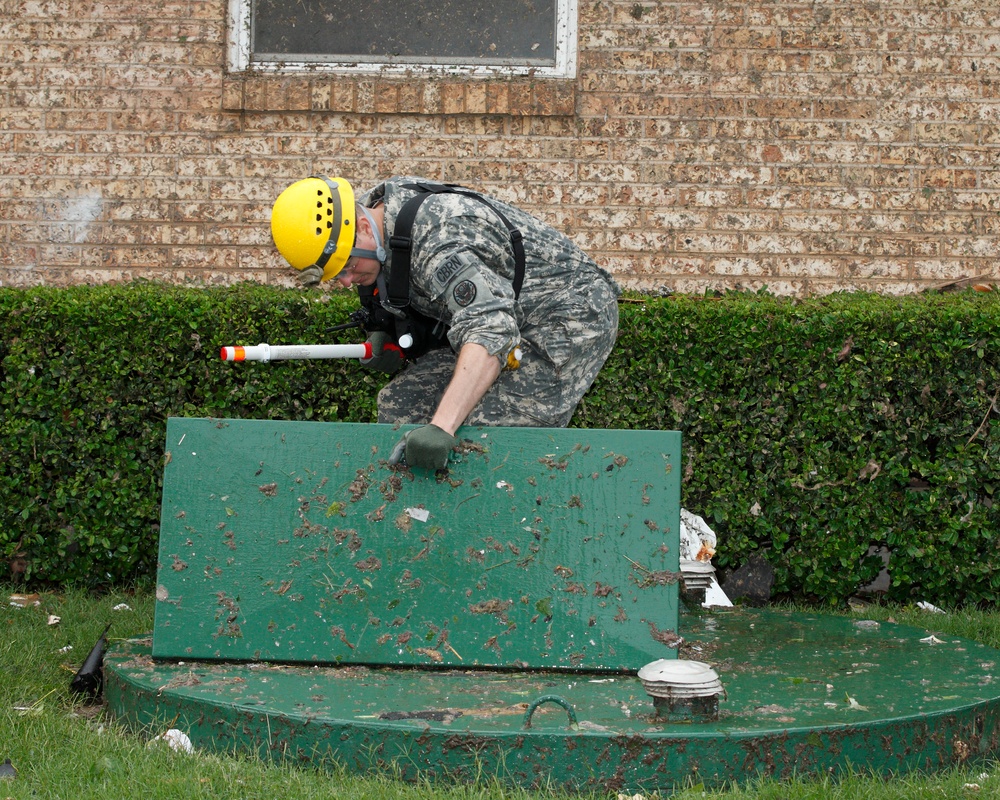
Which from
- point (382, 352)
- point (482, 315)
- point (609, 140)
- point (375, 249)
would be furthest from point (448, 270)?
point (609, 140)

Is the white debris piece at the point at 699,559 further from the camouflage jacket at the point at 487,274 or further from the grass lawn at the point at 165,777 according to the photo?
the grass lawn at the point at 165,777

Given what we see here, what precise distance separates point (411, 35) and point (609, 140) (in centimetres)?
128

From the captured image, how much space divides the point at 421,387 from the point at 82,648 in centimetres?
171

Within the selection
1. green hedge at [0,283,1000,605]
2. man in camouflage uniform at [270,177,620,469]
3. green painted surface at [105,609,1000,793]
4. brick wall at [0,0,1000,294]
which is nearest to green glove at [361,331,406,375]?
man in camouflage uniform at [270,177,620,469]

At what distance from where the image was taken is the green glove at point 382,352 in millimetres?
4121

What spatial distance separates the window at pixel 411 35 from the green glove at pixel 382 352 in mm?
2951

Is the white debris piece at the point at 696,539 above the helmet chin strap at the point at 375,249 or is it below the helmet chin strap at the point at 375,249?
below

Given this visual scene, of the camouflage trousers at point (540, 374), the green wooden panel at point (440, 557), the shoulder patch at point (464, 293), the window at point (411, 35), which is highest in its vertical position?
the window at point (411, 35)

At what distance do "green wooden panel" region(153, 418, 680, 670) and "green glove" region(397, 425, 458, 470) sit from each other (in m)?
0.13

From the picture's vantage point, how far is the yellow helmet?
361cm

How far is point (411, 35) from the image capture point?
21.6 ft

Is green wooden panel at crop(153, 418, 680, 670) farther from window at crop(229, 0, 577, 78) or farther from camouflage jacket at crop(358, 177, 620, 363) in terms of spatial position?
window at crop(229, 0, 577, 78)

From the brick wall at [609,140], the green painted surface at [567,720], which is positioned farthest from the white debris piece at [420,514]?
the brick wall at [609,140]

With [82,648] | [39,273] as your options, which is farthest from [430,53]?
[82,648]
